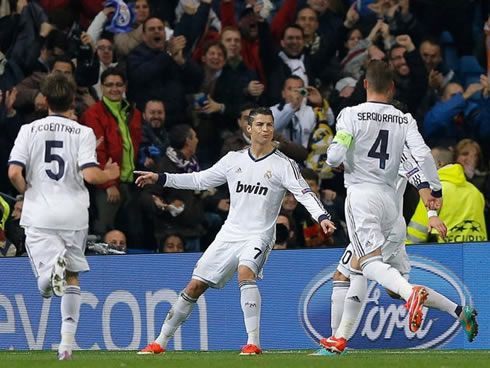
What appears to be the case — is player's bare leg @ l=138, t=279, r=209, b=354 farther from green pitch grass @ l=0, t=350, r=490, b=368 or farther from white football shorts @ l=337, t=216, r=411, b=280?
white football shorts @ l=337, t=216, r=411, b=280

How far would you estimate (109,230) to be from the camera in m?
15.3

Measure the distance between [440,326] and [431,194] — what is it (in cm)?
257

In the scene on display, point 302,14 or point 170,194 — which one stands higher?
point 302,14

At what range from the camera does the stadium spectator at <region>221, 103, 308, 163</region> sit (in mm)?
15828

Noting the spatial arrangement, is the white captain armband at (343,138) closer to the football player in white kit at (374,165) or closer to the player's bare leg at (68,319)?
the football player in white kit at (374,165)

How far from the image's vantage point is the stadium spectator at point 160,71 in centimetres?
1606

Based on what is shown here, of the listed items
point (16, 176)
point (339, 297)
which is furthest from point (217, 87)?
point (16, 176)

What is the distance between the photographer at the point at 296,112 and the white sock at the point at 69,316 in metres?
6.20

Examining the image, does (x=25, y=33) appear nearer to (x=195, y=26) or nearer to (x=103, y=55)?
(x=103, y=55)

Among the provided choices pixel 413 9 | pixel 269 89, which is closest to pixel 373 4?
pixel 413 9

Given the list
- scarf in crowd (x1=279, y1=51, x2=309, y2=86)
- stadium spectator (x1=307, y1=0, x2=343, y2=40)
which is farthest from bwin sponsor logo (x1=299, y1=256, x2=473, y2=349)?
stadium spectator (x1=307, y1=0, x2=343, y2=40)

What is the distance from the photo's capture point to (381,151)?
35.8 ft

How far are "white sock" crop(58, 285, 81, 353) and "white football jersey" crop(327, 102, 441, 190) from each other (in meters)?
2.45

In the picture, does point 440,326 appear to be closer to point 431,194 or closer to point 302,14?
point 431,194
